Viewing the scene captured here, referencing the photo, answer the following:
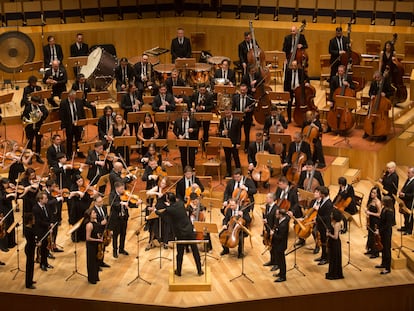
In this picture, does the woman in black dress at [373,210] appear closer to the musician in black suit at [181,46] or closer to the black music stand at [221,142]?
the black music stand at [221,142]

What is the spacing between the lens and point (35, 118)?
17812mm

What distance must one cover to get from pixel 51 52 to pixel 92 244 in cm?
620

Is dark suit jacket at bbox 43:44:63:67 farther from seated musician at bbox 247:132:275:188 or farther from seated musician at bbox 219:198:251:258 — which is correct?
seated musician at bbox 219:198:251:258

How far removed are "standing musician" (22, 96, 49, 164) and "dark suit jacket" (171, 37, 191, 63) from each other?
3.42 metres

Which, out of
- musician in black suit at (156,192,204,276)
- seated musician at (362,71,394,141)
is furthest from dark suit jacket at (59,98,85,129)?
seated musician at (362,71,394,141)

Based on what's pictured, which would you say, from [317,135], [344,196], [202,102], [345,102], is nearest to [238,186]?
[344,196]

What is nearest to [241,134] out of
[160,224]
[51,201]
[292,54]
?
[292,54]

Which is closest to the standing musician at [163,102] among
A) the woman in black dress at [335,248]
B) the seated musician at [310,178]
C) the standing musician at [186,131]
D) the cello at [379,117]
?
the standing musician at [186,131]

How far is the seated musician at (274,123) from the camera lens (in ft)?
56.4

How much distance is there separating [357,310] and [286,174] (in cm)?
285

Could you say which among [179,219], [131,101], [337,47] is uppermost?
[337,47]

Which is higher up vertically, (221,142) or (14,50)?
(14,50)

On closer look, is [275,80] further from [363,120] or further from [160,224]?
[160,224]

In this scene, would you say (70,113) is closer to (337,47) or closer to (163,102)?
(163,102)
